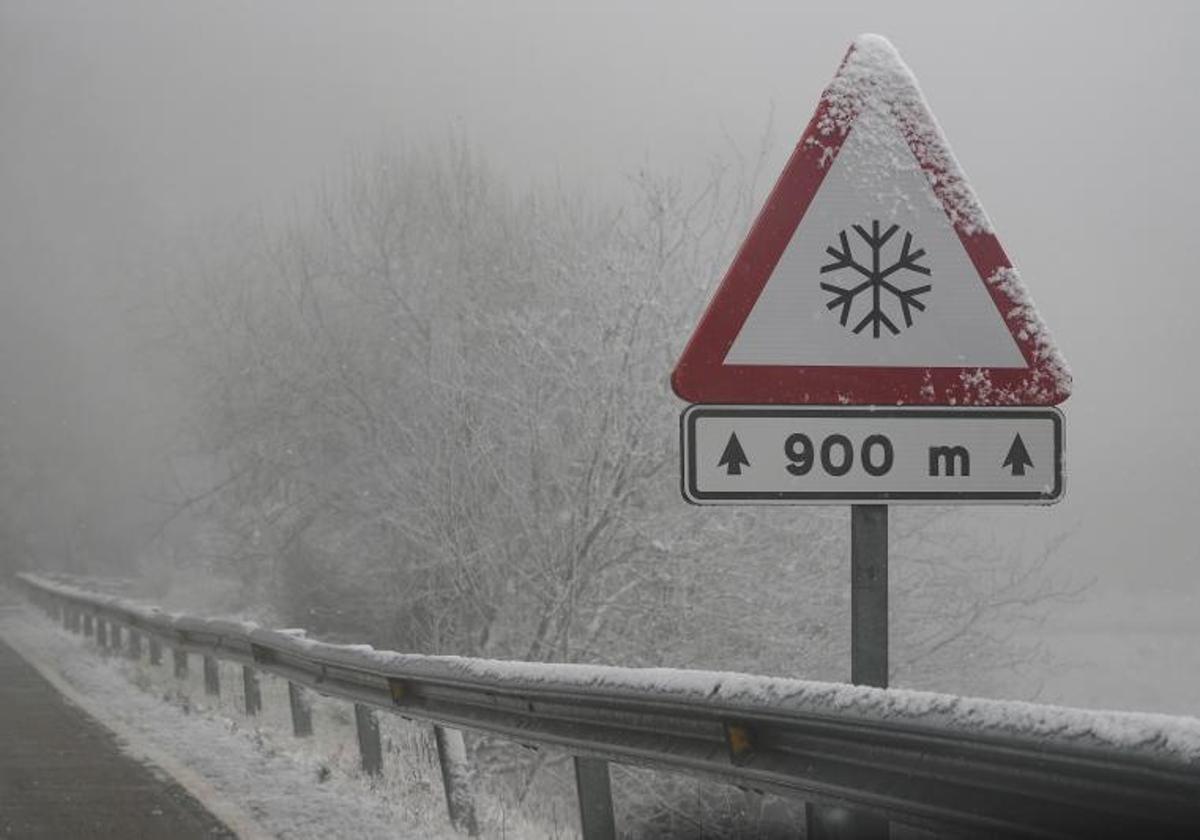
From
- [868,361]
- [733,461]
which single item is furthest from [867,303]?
[733,461]

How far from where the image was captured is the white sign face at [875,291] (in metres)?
3.23

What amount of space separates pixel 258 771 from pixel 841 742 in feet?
18.0

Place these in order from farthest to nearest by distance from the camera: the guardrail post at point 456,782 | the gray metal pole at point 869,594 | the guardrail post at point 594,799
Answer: the guardrail post at point 456,782 → the guardrail post at point 594,799 → the gray metal pole at point 869,594

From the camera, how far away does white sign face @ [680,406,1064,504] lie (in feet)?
10.5

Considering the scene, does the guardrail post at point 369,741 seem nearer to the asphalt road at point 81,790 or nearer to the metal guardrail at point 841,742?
the asphalt road at point 81,790

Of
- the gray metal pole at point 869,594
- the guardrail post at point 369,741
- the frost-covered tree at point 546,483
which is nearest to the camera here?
the gray metal pole at point 869,594

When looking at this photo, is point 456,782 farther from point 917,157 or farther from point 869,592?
point 917,157

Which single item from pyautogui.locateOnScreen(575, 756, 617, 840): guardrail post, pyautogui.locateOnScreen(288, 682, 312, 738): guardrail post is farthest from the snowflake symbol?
pyautogui.locateOnScreen(288, 682, 312, 738): guardrail post

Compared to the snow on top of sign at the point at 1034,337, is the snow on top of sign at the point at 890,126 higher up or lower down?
higher up

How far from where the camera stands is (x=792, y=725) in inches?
149

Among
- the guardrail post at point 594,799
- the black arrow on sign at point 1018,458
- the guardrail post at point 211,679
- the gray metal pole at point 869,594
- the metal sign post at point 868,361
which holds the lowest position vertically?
the guardrail post at point 211,679

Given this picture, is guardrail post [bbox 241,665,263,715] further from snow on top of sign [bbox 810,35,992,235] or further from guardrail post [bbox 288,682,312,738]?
snow on top of sign [bbox 810,35,992,235]

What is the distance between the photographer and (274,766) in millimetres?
8406

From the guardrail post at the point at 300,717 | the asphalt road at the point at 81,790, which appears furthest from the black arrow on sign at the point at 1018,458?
the guardrail post at the point at 300,717
